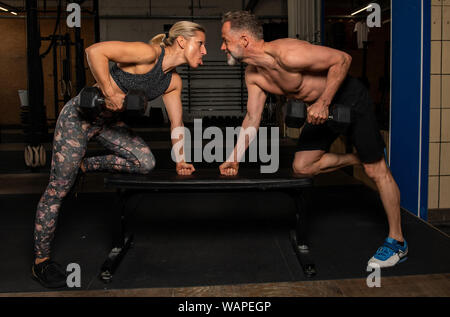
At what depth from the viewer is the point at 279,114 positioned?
7477 millimetres

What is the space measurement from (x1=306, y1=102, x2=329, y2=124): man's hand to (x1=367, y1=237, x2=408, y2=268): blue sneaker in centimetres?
67

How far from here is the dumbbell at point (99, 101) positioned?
1772 millimetres

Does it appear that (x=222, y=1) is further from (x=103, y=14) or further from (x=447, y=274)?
(x=447, y=274)

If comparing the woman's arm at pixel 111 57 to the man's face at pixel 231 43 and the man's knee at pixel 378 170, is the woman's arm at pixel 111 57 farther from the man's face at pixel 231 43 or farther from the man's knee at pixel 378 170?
the man's knee at pixel 378 170

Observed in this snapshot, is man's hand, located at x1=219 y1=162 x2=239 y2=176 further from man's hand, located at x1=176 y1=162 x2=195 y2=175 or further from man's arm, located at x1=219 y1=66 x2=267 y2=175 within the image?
man's hand, located at x1=176 y1=162 x2=195 y2=175

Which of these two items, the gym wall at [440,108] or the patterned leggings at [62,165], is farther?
the gym wall at [440,108]

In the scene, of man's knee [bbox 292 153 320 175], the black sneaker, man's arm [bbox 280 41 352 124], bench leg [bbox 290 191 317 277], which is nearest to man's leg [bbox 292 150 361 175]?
man's knee [bbox 292 153 320 175]

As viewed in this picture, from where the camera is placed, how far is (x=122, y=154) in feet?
6.92

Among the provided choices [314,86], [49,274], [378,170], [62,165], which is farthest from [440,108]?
[49,274]

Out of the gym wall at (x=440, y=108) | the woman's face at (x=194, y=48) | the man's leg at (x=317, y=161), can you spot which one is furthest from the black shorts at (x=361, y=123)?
the gym wall at (x=440, y=108)

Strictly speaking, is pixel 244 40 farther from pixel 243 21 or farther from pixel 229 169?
pixel 229 169

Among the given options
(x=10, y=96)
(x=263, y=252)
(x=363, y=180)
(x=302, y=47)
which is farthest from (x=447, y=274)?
(x=10, y=96)

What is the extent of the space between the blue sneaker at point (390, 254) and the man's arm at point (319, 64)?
0.66 metres

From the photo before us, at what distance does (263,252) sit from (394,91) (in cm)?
150
